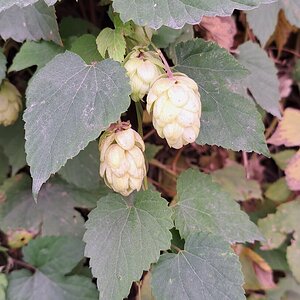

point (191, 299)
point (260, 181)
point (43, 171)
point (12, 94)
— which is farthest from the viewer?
point (260, 181)

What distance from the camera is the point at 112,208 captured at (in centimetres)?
104

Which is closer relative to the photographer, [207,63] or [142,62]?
[142,62]

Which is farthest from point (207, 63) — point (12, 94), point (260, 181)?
point (260, 181)

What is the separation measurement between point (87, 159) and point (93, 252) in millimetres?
351

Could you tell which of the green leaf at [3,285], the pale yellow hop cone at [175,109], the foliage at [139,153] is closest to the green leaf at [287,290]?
the foliage at [139,153]

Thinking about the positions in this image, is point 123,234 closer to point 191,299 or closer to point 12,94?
point 191,299

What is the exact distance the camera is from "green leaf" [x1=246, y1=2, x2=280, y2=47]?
1.32m

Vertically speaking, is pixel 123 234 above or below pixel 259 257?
above

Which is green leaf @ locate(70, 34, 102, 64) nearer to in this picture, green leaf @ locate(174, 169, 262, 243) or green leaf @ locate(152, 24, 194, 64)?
green leaf @ locate(152, 24, 194, 64)

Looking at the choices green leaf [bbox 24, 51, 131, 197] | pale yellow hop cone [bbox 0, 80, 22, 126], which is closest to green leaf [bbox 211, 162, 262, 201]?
pale yellow hop cone [bbox 0, 80, 22, 126]

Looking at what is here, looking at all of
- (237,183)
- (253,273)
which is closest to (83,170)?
(237,183)

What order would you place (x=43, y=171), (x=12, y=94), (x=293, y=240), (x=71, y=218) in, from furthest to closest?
(x=293, y=240)
(x=71, y=218)
(x=12, y=94)
(x=43, y=171)

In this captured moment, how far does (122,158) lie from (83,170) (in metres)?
0.40

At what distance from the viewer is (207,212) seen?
3.75 feet
